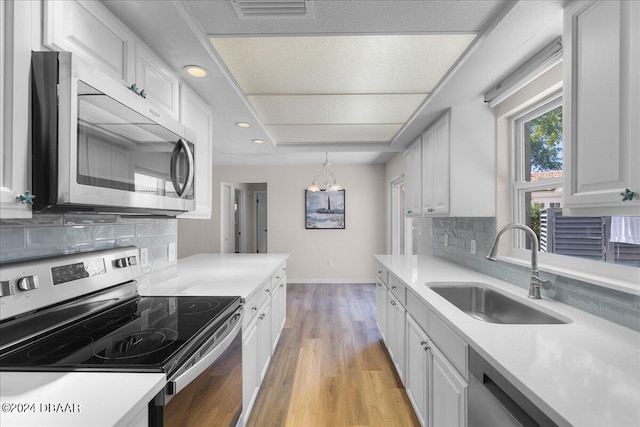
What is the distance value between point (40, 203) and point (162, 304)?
32.3 inches

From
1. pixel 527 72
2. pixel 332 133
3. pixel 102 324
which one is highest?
pixel 332 133

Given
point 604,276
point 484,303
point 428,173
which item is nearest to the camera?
point 604,276

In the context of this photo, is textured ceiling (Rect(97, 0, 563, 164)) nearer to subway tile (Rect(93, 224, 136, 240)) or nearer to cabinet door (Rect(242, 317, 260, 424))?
subway tile (Rect(93, 224, 136, 240))

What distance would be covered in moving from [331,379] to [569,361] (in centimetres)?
189

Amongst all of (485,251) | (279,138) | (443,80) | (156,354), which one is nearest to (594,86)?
(443,80)

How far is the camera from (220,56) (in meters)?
1.82

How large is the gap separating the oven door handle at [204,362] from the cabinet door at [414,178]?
227 cm

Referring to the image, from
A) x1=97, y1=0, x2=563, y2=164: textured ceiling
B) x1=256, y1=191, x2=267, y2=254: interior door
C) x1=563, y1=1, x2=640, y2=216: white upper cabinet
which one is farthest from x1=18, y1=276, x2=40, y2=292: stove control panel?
x1=256, y1=191, x2=267, y2=254: interior door

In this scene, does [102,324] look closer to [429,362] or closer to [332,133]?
[429,362]

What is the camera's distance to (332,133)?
3539 mm

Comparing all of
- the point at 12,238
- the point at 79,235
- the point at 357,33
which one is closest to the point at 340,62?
the point at 357,33

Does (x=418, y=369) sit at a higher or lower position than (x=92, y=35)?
lower

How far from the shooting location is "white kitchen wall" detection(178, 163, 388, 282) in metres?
6.09

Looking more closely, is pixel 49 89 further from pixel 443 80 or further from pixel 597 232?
pixel 597 232
